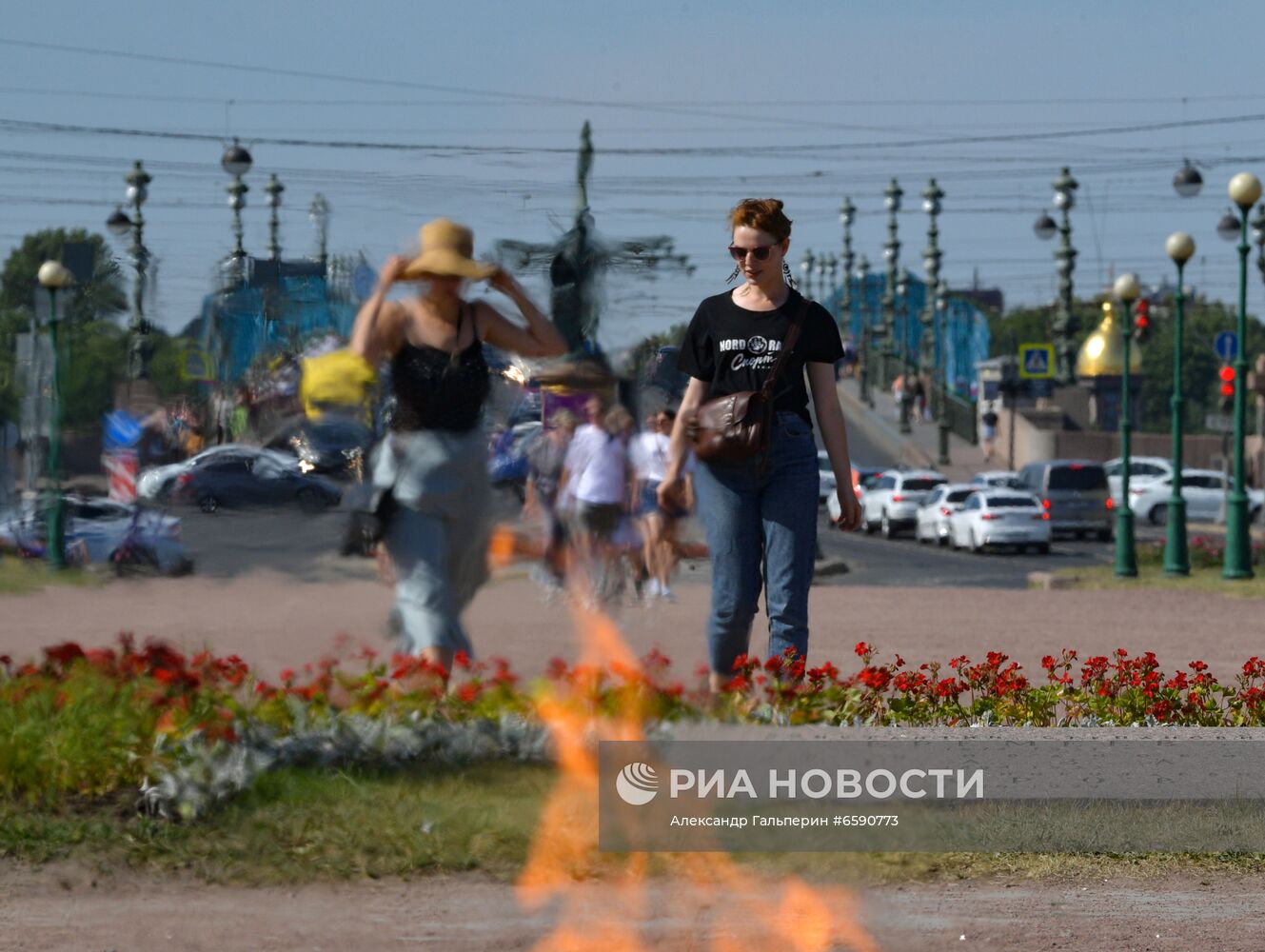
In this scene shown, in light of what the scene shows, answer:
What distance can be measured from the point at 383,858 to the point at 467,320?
168cm

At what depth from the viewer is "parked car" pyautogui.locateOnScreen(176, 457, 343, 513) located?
203 inches

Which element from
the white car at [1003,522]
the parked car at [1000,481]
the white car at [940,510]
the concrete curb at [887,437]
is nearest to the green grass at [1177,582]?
the white car at [1003,522]

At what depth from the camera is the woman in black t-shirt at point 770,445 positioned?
21.0 feet

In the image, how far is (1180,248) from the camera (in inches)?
1019

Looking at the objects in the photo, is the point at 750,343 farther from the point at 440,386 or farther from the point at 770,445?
the point at 440,386

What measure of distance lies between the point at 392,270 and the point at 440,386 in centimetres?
32

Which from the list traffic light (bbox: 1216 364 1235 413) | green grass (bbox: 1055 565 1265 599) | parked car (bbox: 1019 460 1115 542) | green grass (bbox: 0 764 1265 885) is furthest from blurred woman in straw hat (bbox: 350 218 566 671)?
parked car (bbox: 1019 460 1115 542)

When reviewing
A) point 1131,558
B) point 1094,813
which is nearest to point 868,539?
point 1131,558

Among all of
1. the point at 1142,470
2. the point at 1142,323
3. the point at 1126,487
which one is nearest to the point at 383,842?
the point at 1126,487

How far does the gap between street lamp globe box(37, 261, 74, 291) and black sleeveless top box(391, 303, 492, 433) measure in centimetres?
94

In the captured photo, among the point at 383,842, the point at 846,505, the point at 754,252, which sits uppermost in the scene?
the point at 754,252

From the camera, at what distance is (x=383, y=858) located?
595 cm

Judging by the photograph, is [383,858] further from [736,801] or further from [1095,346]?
[1095,346]

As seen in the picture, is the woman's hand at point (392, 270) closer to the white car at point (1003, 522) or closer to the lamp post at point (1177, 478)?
the lamp post at point (1177, 478)
